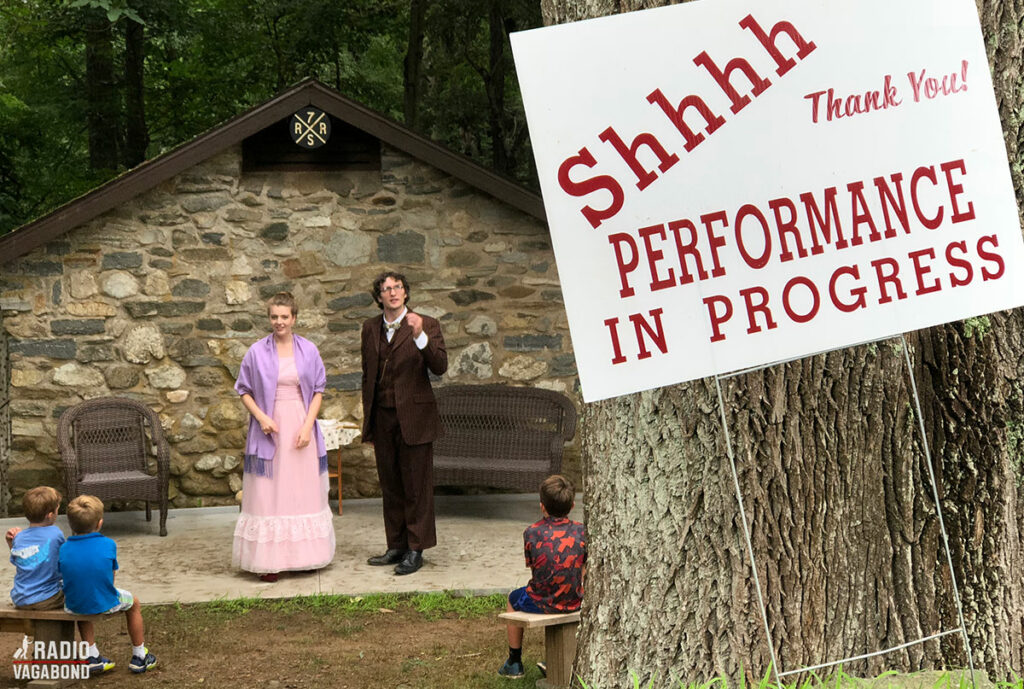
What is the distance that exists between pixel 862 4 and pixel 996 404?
4.16 ft

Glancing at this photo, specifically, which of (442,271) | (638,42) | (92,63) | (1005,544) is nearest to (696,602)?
(1005,544)

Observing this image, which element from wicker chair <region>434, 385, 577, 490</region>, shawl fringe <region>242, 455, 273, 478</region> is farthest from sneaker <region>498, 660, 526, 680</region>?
wicker chair <region>434, 385, 577, 490</region>

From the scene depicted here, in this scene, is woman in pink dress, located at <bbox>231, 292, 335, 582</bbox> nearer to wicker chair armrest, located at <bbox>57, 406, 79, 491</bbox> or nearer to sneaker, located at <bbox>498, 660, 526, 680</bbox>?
wicker chair armrest, located at <bbox>57, 406, 79, 491</bbox>

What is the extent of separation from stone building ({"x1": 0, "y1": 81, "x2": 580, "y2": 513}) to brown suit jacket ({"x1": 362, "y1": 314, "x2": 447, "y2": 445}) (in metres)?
2.10

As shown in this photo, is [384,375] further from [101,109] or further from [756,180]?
[101,109]

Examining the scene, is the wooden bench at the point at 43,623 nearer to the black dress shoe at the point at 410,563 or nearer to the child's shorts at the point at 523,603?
the child's shorts at the point at 523,603

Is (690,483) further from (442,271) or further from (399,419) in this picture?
(442,271)

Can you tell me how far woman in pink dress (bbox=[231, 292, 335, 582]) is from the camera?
7246 millimetres

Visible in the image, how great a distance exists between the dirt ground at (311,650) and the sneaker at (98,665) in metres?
0.03

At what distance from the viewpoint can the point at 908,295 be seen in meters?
3.10

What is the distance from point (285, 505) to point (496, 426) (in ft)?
7.73

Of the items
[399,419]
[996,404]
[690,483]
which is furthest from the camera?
[399,419]

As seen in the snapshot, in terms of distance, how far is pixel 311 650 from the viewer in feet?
19.6

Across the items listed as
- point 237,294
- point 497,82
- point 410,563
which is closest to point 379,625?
point 410,563
